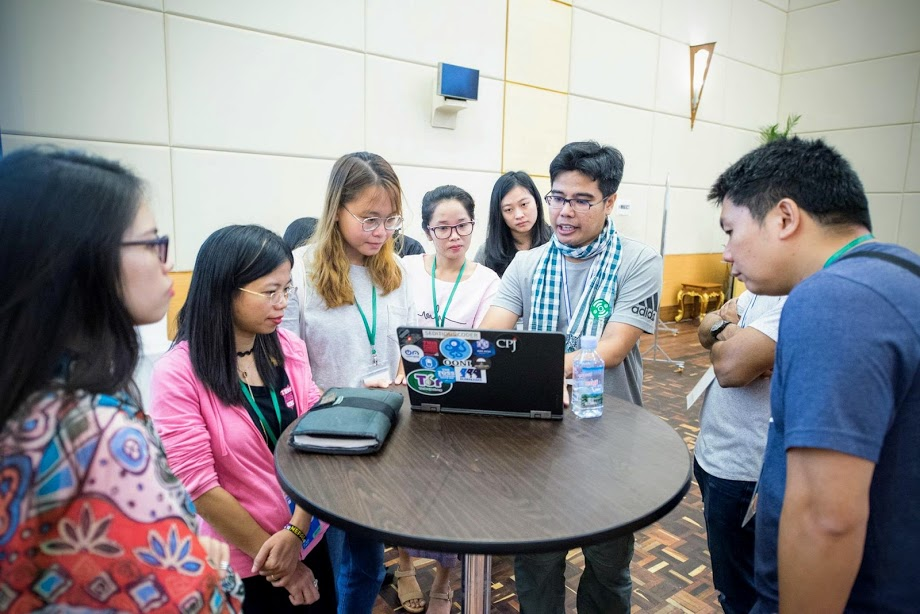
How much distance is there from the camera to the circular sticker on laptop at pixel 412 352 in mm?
1290

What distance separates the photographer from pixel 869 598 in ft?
2.78

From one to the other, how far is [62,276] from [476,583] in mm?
1124

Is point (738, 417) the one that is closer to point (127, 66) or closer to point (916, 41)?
point (127, 66)

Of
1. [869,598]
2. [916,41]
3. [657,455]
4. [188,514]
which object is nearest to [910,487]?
[869,598]

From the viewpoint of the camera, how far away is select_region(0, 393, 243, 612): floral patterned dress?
0.57 meters

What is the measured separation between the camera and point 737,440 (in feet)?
4.75

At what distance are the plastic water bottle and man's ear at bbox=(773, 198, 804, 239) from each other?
0.52 m

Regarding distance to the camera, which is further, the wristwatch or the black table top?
the wristwatch

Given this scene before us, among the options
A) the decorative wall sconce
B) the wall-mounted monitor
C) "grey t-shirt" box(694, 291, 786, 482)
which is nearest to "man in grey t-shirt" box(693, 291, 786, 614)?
"grey t-shirt" box(694, 291, 786, 482)

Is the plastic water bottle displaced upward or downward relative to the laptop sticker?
downward

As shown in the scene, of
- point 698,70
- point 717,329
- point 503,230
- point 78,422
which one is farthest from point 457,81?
point 78,422

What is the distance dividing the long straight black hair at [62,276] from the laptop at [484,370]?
673 mm

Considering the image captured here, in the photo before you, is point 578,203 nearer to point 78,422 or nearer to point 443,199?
point 443,199

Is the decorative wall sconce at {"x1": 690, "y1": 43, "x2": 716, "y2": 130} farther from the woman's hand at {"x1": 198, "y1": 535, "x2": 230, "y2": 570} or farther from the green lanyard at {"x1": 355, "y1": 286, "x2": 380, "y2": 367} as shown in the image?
the woman's hand at {"x1": 198, "y1": 535, "x2": 230, "y2": 570}
